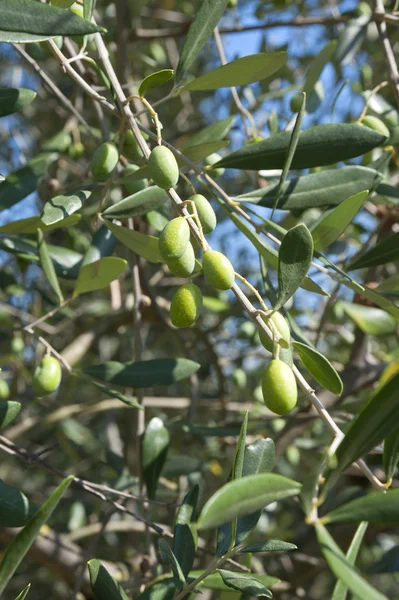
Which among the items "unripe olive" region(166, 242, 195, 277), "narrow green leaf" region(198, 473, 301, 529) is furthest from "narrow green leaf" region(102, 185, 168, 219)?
"narrow green leaf" region(198, 473, 301, 529)

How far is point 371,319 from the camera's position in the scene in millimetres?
1744

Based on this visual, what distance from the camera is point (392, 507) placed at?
26.5 inches

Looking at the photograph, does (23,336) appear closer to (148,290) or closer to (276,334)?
(148,290)

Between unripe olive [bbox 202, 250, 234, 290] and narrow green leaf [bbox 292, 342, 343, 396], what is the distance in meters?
0.12

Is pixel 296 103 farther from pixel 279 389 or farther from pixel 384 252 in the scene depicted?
pixel 279 389

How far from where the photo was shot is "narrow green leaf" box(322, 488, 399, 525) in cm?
67

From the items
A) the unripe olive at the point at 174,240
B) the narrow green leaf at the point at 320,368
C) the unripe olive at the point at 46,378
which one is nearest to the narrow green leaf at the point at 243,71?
the unripe olive at the point at 174,240

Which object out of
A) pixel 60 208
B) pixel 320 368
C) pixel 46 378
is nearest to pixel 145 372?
pixel 46 378

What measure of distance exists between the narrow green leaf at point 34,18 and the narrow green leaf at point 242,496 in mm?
609

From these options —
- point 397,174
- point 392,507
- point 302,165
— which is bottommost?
point 397,174

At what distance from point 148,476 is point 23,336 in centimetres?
124

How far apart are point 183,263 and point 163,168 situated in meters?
0.13

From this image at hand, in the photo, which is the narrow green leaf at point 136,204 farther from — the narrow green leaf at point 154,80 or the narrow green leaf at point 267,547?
the narrow green leaf at point 267,547

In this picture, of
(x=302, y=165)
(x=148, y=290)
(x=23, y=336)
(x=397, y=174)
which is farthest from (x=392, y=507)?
(x=23, y=336)
